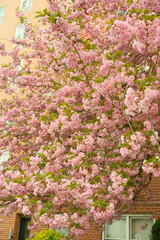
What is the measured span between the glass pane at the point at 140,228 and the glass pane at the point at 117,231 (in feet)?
1.05

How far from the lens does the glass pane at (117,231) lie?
25.3 ft

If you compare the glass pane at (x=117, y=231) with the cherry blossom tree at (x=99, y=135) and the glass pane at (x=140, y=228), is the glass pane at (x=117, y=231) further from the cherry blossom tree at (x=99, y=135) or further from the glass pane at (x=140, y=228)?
the cherry blossom tree at (x=99, y=135)

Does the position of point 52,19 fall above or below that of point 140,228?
above

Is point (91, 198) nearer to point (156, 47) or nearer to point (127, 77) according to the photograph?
point (127, 77)

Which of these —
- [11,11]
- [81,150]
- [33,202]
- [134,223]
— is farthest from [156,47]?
[11,11]

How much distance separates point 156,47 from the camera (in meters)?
3.91

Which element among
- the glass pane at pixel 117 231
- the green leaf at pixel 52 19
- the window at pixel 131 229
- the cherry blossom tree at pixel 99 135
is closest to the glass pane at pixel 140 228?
the window at pixel 131 229

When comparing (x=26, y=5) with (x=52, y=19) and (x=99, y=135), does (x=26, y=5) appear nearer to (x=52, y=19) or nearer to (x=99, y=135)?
(x=52, y=19)

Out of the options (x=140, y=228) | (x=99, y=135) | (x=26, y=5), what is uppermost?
(x=26, y=5)

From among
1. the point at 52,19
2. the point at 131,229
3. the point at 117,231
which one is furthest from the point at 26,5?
the point at 131,229

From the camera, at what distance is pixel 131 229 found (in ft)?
24.7

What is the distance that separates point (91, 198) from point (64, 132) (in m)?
1.82

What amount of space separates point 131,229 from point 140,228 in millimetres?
290

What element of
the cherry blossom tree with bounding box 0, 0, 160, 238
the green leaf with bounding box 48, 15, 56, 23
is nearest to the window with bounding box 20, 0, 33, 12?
the cherry blossom tree with bounding box 0, 0, 160, 238
